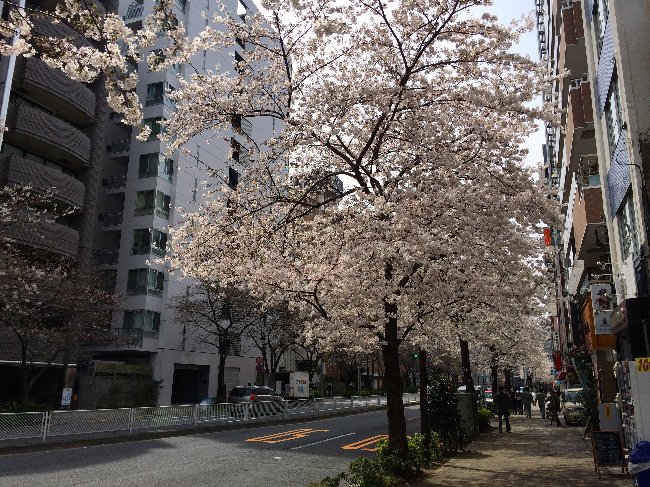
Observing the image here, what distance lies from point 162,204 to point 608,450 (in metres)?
37.9

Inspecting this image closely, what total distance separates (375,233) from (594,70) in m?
12.6

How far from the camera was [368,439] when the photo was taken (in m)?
20.9

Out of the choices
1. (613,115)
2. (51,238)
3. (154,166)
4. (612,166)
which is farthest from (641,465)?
(154,166)

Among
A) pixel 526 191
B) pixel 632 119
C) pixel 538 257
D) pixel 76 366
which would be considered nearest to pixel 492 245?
pixel 526 191

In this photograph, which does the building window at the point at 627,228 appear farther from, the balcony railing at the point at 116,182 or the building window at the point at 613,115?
the balcony railing at the point at 116,182

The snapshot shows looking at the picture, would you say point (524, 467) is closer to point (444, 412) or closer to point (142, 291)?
point (444, 412)

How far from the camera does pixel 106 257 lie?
42406mm

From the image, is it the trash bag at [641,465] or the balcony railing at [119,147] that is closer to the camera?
the trash bag at [641,465]

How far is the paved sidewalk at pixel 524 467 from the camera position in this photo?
10.6 meters

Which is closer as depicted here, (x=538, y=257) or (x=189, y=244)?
(x=189, y=244)

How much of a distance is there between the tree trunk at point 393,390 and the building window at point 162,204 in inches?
1321

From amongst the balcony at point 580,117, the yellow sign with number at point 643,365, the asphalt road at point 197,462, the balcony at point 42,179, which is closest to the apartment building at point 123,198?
the balcony at point 42,179

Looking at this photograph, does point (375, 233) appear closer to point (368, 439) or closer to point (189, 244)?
point (189, 244)

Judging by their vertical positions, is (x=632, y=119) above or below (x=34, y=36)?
above
